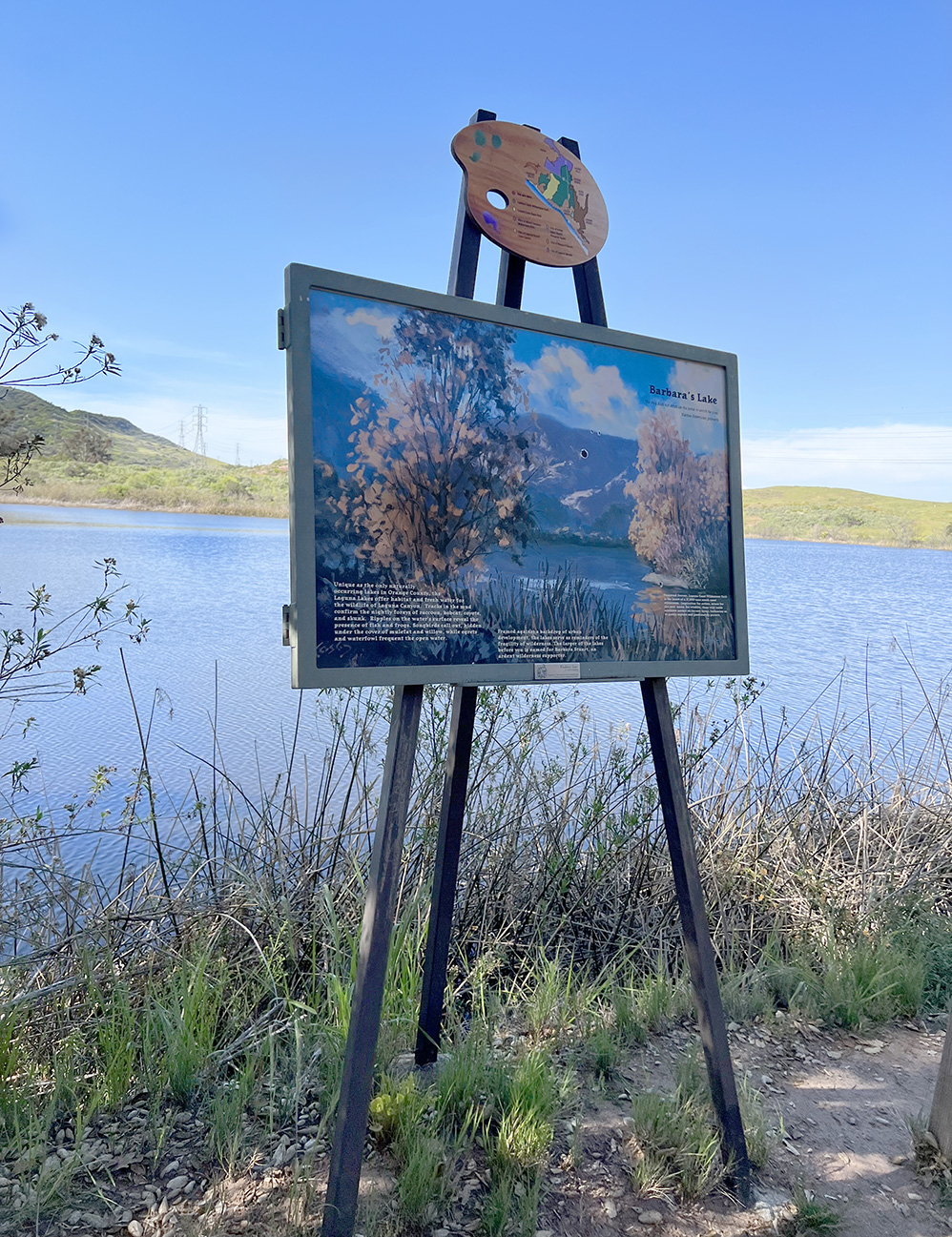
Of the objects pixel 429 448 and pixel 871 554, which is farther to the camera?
pixel 871 554

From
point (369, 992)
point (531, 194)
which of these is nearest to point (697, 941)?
point (369, 992)

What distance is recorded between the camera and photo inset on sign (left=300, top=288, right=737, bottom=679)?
1.66 meters

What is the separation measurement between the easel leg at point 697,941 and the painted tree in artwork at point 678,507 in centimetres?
32

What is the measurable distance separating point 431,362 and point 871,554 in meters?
12.8

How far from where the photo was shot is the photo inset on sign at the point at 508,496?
166 centimetres

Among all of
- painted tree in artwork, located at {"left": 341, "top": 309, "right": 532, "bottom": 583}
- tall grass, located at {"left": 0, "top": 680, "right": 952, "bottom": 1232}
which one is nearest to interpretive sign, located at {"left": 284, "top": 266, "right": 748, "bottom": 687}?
painted tree in artwork, located at {"left": 341, "top": 309, "right": 532, "bottom": 583}

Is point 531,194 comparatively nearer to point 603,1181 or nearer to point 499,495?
point 499,495

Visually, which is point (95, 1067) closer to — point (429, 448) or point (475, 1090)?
point (475, 1090)

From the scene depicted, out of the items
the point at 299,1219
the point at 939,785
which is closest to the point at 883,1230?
the point at 299,1219

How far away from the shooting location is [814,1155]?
2184mm

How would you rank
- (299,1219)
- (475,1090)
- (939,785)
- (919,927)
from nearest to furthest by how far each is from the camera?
(299,1219), (475,1090), (919,927), (939,785)

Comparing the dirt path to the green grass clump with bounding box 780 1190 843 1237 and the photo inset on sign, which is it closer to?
the green grass clump with bounding box 780 1190 843 1237

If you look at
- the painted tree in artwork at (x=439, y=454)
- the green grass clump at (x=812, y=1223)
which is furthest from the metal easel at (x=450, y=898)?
the painted tree in artwork at (x=439, y=454)

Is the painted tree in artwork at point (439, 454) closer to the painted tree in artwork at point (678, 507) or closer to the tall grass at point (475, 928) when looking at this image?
the painted tree in artwork at point (678, 507)
